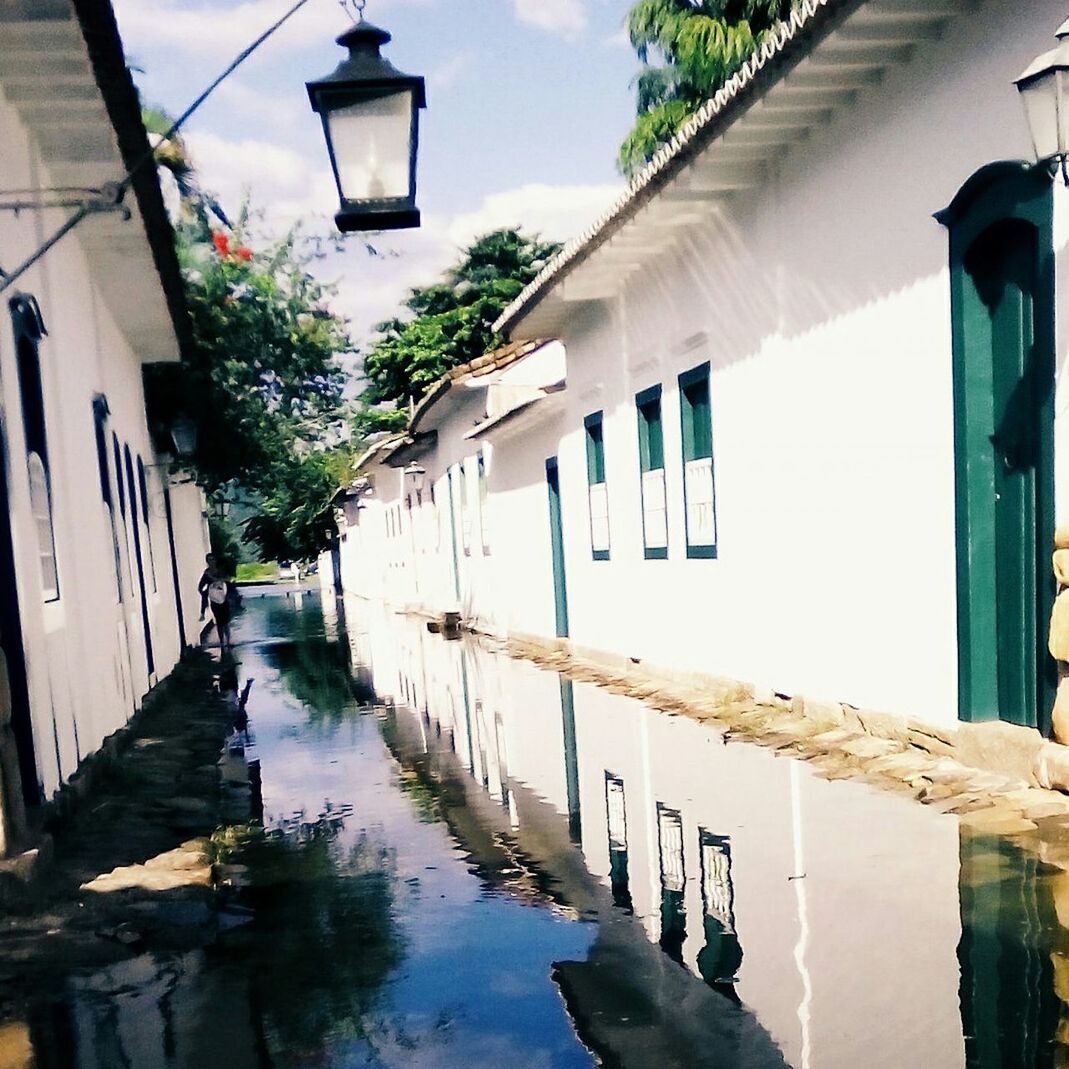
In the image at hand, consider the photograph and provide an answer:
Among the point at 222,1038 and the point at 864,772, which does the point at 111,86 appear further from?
the point at 864,772

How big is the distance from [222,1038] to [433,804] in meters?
3.53

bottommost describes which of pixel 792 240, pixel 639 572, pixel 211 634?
pixel 211 634

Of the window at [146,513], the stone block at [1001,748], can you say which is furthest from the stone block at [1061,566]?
the window at [146,513]

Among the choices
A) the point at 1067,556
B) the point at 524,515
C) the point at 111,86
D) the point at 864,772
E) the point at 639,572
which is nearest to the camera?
the point at 1067,556

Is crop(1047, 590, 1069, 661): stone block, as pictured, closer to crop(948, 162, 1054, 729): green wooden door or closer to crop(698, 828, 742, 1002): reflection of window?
crop(948, 162, 1054, 729): green wooden door

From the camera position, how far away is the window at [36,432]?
7.21m

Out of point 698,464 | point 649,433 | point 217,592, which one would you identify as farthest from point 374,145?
point 217,592

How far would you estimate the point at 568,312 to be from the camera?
14242mm

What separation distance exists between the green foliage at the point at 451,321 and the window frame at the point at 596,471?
22223mm

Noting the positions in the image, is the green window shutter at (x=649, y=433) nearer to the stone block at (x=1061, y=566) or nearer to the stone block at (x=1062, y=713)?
the stone block at (x=1061, y=566)

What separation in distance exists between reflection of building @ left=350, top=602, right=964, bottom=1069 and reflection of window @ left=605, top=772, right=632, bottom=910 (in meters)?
0.01

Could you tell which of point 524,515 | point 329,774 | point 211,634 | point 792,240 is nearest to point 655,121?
point 524,515

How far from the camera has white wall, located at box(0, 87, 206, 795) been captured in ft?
22.2

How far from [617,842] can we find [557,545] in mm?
10112
